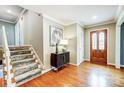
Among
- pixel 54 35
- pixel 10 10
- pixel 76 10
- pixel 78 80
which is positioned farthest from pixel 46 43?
pixel 10 10

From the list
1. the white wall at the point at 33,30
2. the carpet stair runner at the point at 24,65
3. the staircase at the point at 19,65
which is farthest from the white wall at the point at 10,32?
the carpet stair runner at the point at 24,65

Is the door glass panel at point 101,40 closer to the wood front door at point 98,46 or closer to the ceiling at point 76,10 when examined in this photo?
the wood front door at point 98,46

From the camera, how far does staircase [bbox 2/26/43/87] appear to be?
187 centimetres

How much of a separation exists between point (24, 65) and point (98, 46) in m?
4.10

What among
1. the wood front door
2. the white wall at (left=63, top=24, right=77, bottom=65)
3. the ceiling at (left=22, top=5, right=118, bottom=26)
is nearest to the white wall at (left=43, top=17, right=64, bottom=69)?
the ceiling at (left=22, top=5, right=118, bottom=26)

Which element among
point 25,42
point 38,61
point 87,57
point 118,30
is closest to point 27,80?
point 38,61

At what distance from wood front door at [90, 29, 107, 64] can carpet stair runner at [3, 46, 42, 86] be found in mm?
3428

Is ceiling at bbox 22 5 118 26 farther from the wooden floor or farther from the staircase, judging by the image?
the wooden floor

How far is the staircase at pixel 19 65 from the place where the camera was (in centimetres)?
187

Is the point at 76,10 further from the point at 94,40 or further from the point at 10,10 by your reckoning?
the point at 10,10

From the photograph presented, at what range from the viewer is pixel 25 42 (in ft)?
14.8

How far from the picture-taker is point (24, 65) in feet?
8.75
